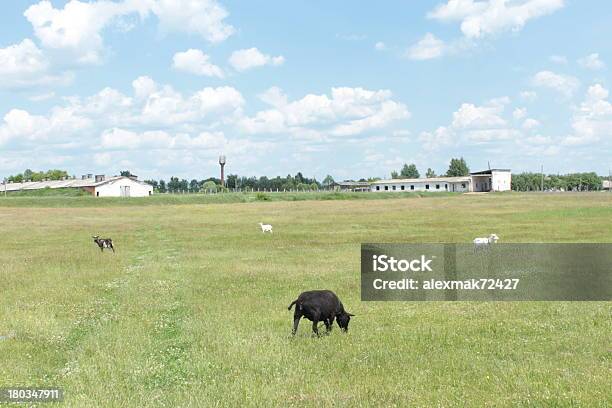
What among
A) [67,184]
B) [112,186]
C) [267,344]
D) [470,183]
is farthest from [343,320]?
[67,184]

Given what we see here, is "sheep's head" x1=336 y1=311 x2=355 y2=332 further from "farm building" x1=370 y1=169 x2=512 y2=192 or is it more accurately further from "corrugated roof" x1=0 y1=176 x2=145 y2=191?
"farm building" x1=370 y1=169 x2=512 y2=192

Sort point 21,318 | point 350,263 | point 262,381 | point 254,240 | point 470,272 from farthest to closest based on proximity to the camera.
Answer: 1. point 254,240
2. point 350,263
3. point 470,272
4. point 21,318
5. point 262,381

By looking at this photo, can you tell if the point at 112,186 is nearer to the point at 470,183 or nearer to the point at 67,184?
the point at 67,184

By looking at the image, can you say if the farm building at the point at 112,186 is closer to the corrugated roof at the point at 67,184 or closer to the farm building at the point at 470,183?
the corrugated roof at the point at 67,184

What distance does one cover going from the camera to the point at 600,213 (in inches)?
2729

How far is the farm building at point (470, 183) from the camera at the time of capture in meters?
168

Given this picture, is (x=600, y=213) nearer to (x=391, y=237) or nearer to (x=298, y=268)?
(x=391, y=237)

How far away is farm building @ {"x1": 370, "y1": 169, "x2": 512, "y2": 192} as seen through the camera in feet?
552

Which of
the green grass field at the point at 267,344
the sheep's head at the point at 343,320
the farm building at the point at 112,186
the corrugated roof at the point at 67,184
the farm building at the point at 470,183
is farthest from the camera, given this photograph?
the farm building at the point at 470,183

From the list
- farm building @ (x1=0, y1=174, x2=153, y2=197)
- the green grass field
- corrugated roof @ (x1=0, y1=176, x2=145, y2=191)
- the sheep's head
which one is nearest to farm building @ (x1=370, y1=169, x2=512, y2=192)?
farm building @ (x1=0, y1=174, x2=153, y2=197)

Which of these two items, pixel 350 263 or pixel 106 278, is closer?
pixel 106 278

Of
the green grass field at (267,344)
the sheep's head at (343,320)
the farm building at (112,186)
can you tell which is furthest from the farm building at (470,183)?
the sheep's head at (343,320)

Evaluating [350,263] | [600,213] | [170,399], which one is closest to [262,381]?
[170,399]

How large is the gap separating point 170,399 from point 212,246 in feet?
109
